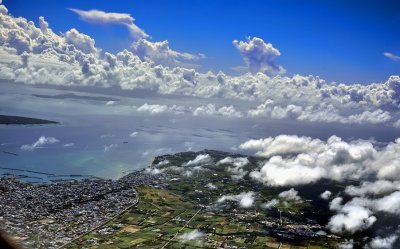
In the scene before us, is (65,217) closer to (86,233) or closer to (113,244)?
(86,233)

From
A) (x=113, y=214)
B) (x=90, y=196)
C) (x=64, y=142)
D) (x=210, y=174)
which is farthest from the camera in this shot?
→ (x=64, y=142)

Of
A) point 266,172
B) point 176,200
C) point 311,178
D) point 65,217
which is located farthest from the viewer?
point 311,178

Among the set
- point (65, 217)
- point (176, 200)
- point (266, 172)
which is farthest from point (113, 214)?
point (266, 172)

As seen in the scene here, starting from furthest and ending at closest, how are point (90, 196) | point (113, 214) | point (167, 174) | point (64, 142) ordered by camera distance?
point (64, 142)
point (167, 174)
point (90, 196)
point (113, 214)

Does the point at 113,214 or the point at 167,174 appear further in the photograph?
the point at 167,174

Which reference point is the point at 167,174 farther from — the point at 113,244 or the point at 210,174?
the point at 113,244

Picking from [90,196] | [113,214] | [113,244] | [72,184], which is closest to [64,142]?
[72,184]

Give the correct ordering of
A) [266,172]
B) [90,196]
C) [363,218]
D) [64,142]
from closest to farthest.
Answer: [90,196]
[363,218]
[266,172]
[64,142]

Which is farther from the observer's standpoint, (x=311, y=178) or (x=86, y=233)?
(x=311, y=178)
